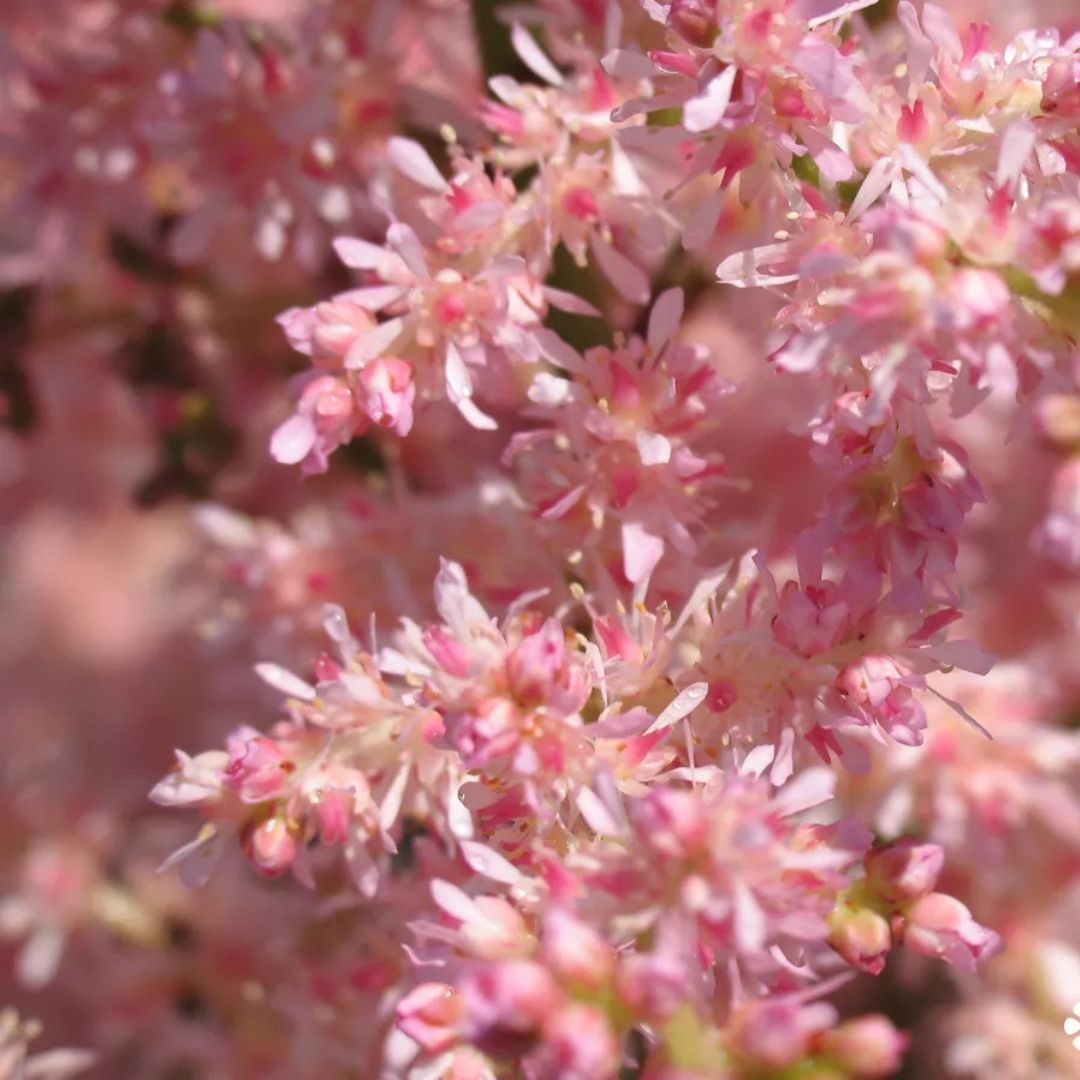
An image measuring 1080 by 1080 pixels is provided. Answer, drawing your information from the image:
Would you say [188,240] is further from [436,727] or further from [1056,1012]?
[1056,1012]

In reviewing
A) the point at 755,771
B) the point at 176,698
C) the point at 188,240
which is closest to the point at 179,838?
the point at 176,698

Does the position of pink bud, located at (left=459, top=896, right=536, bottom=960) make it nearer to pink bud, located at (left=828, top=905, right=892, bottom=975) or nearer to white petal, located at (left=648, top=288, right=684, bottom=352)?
pink bud, located at (left=828, top=905, right=892, bottom=975)

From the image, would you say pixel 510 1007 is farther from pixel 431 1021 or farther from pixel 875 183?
pixel 875 183

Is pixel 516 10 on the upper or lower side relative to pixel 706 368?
upper

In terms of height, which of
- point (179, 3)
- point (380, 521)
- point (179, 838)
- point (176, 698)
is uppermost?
point (179, 3)

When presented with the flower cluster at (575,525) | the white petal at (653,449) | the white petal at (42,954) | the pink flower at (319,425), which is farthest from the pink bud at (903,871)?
the white petal at (42,954)

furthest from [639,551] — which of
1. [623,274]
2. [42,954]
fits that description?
[42,954]

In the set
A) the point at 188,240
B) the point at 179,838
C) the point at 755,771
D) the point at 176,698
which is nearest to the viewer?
the point at 755,771
